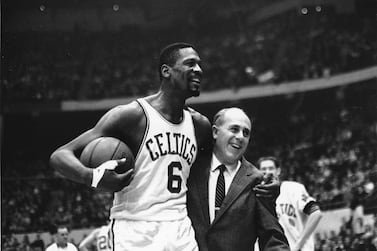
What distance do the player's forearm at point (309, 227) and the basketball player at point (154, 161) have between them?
3525mm

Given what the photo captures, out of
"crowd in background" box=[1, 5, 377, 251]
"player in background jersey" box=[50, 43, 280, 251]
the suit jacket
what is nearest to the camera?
"player in background jersey" box=[50, 43, 280, 251]

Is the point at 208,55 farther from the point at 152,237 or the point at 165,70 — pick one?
the point at 152,237

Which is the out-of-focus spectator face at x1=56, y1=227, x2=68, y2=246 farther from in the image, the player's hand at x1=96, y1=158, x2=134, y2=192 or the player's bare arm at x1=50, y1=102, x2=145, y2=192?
the player's hand at x1=96, y1=158, x2=134, y2=192

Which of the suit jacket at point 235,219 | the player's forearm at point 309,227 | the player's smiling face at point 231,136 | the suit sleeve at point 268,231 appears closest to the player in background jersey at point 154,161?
the suit jacket at point 235,219

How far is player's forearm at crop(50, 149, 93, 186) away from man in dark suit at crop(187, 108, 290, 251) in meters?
0.83

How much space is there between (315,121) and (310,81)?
1.33 metres

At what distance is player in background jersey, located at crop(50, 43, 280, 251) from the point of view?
3896mm

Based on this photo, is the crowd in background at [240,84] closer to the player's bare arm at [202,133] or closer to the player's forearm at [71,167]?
the player's bare arm at [202,133]

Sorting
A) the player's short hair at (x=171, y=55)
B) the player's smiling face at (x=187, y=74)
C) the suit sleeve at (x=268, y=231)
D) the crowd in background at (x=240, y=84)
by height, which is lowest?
the suit sleeve at (x=268, y=231)

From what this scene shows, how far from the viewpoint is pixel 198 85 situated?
4.13 m

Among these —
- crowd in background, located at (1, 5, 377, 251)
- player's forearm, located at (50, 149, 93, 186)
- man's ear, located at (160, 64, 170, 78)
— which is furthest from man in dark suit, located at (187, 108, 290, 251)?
crowd in background, located at (1, 5, 377, 251)

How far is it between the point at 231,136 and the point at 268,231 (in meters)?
0.64

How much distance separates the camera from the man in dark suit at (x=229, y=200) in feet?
13.6

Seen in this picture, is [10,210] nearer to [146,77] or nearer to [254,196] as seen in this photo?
[146,77]
